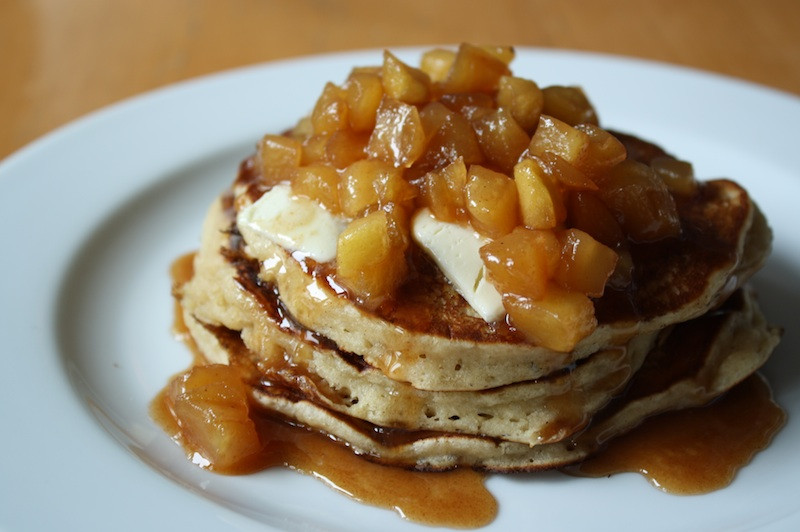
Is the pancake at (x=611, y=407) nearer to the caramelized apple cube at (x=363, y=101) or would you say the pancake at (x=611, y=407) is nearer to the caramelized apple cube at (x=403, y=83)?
the caramelized apple cube at (x=363, y=101)

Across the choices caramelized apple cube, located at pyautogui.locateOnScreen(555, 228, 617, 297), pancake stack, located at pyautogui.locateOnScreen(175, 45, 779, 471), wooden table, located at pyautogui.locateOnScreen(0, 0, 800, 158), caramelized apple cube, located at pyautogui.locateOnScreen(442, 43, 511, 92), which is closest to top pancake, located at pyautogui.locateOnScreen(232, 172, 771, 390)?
pancake stack, located at pyautogui.locateOnScreen(175, 45, 779, 471)

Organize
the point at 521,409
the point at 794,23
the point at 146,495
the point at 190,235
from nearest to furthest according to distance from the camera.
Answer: the point at 146,495 < the point at 521,409 < the point at 190,235 < the point at 794,23

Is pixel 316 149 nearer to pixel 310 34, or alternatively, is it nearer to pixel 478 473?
pixel 478 473

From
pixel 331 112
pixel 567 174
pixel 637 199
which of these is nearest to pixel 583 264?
pixel 567 174

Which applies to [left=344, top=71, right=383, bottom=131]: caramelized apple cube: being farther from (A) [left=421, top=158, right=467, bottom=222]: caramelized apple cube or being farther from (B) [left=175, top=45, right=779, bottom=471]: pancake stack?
(A) [left=421, top=158, right=467, bottom=222]: caramelized apple cube

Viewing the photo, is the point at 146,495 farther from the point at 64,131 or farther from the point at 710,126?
the point at 710,126

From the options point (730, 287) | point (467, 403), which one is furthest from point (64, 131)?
point (730, 287)
